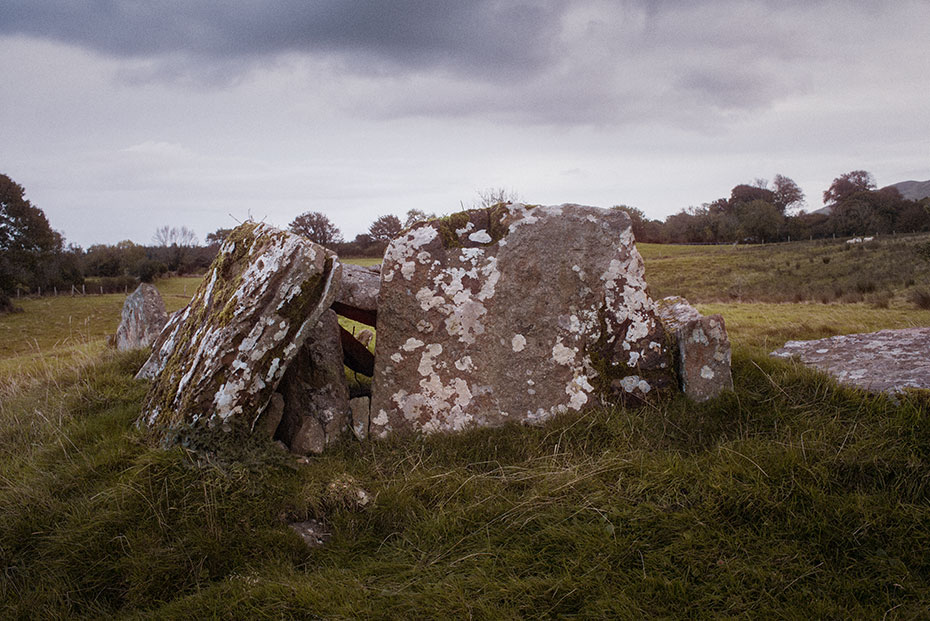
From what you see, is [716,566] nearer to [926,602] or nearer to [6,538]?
[926,602]

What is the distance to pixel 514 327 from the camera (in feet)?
17.8

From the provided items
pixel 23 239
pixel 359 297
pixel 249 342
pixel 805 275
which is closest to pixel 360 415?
pixel 359 297

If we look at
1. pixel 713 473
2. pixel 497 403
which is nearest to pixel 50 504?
pixel 497 403

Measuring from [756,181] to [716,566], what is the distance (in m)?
106

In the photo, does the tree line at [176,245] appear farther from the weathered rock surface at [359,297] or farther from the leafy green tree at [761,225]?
the weathered rock surface at [359,297]

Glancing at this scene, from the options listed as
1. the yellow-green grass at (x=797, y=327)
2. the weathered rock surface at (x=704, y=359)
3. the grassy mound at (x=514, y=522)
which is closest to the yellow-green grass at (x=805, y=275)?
the yellow-green grass at (x=797, y=327)

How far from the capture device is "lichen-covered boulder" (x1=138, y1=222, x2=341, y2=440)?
4.50 m

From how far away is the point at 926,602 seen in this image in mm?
2816

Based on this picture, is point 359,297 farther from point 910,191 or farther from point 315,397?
point 910,191

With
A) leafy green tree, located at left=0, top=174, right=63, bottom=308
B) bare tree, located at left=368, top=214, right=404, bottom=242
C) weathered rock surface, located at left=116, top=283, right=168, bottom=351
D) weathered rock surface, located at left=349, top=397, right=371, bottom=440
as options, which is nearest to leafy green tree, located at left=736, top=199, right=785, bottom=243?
bare tree, located at left=368, top=214, right=404, bottom=242

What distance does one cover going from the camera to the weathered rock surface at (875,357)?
4889 mm

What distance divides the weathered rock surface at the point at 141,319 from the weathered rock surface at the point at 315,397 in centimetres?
578

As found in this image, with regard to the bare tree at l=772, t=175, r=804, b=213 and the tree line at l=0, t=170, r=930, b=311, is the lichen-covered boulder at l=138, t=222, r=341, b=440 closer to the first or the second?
the tree line at l=0, t=170, r=930, b=311

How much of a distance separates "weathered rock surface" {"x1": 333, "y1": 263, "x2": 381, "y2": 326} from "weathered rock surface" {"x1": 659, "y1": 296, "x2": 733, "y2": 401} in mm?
3355
